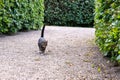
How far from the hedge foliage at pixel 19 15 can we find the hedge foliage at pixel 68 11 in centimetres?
316

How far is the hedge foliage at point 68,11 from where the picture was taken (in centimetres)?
1366

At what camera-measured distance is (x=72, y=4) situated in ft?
44.8

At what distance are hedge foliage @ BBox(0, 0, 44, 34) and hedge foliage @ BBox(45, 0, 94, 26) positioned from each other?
316 cm

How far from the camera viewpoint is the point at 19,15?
28.0 ft

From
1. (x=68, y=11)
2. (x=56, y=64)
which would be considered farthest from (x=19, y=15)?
(x=68, y=11)

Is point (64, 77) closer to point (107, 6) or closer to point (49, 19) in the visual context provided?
point (107, 6)

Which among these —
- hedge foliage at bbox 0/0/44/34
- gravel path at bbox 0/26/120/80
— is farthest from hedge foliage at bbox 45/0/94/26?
gravel path at bbox 0/26/120/80

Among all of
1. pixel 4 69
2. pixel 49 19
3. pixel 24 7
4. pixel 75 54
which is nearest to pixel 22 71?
pixel 4 69

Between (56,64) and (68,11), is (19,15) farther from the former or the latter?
(68,11)

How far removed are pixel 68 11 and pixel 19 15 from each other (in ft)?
18.2

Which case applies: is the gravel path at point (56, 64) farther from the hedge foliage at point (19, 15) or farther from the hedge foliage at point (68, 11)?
the hedge foliage at point (68, 11)

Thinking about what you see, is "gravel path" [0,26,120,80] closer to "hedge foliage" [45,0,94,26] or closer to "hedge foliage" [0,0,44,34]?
"hedge foliage" [0,0,44,34]

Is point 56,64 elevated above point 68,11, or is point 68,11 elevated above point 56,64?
point 56,64

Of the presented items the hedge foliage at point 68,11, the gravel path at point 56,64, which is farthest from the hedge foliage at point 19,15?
the hedge foliage at point 68,11
